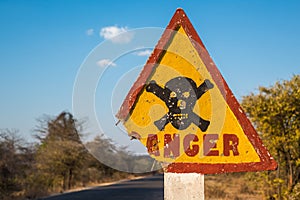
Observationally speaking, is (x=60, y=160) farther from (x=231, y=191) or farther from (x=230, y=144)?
(x=230, y=144)

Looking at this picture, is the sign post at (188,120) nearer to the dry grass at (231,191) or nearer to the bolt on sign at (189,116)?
the bolt on sign at (189,116)

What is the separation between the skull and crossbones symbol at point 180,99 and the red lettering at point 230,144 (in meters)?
0.12

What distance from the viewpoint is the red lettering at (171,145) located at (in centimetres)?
195

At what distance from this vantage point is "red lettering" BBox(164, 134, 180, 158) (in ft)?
6.40

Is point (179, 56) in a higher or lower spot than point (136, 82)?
higher

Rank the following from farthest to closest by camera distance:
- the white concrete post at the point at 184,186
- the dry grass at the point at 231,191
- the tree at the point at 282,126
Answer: the dry grass at the point at 231,191
the tree at the point at 282,126
the white concrete post at the point at 184,186

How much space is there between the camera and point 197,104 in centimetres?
198

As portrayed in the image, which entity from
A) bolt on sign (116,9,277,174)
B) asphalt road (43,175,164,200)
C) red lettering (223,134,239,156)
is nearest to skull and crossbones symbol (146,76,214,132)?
bolt on sign (116,9,277,174)

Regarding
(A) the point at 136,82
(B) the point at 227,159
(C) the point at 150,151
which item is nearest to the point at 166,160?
(C) the point at 150,151

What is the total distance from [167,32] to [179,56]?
0.14m

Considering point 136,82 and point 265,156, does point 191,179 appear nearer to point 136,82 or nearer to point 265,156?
point 265,156

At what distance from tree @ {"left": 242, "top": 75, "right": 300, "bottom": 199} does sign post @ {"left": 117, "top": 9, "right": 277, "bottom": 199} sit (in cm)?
830

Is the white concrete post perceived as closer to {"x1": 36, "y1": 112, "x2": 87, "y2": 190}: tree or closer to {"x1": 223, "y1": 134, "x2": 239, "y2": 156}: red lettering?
{"x1": 223, "y1": 134, "x2": 239, "y2": 156}: red lettering

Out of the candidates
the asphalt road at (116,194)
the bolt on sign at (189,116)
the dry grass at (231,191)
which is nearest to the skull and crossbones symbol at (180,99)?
the bolt on sign at (189,116)
